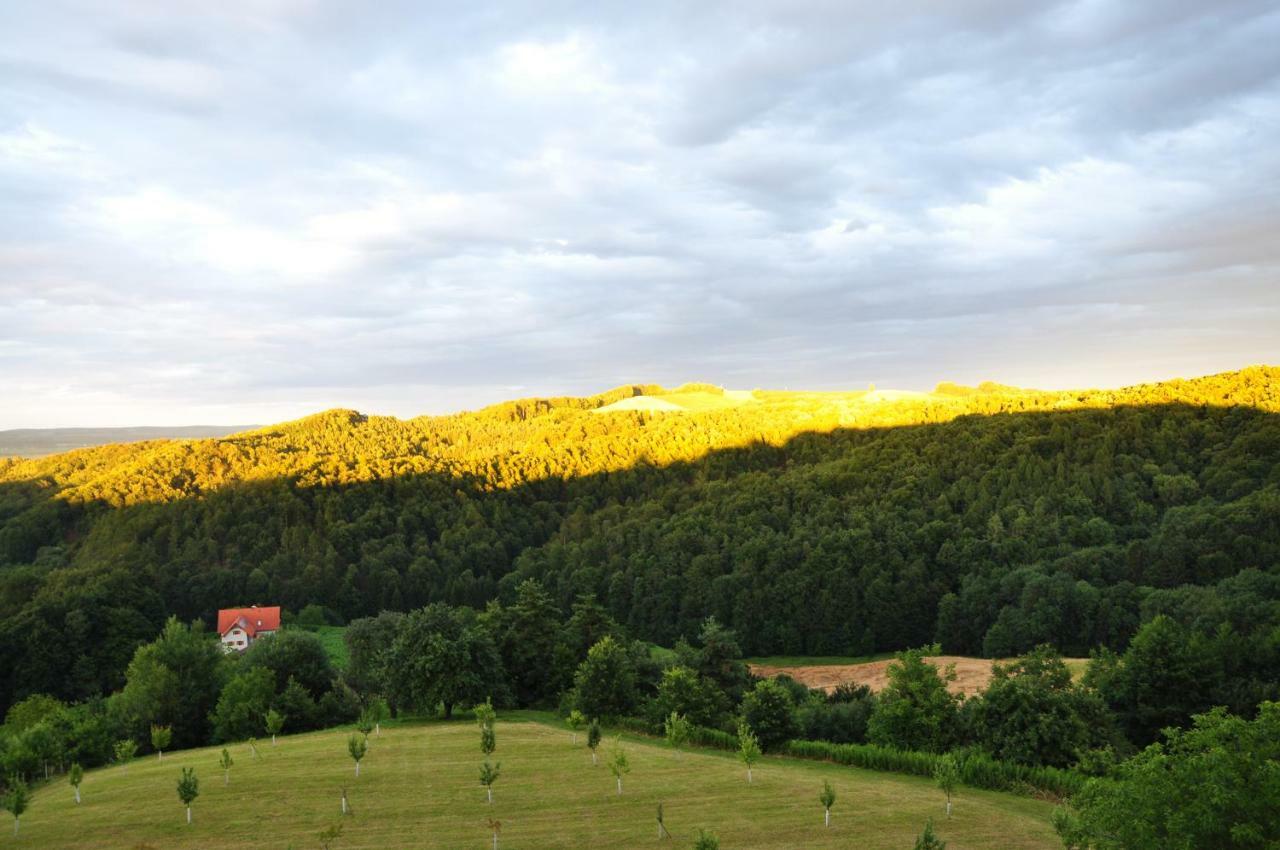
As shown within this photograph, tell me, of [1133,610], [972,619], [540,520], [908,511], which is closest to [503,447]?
[540,520]

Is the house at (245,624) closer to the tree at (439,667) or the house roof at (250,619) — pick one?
the house roof at (250,619)

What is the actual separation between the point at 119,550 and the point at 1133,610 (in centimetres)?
12062

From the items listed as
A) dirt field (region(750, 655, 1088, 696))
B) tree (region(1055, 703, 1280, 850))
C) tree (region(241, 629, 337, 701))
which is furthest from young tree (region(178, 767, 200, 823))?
dirt field (region(750, 655, 1088, 696))

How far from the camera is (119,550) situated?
10269cm

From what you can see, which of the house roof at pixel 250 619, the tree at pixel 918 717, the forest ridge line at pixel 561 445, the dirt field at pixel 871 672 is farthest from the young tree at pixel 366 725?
the forest ridge line at pixel 561 445

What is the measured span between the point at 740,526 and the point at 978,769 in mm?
76421

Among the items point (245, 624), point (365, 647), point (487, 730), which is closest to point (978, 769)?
point (487, 730)

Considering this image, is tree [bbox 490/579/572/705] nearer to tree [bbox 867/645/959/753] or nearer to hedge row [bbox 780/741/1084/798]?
tree [bbox 867/645/959/753]

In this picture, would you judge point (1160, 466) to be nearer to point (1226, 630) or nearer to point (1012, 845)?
point (1226, 630)

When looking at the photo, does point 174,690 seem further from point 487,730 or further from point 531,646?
point 487,730

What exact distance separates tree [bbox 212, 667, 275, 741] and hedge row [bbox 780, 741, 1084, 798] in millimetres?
32142

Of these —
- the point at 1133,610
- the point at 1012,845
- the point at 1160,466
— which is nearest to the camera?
the point at 1012,845

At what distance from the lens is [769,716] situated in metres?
32.6

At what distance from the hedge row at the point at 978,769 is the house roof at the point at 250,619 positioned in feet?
252
